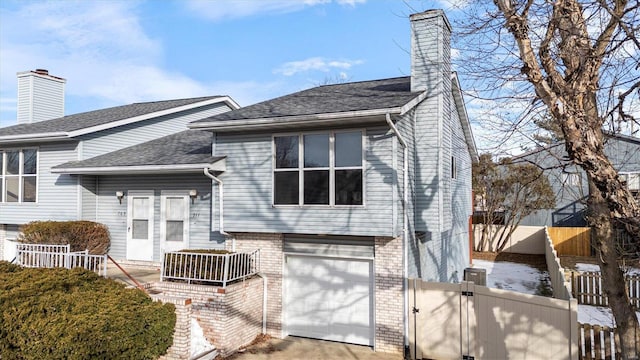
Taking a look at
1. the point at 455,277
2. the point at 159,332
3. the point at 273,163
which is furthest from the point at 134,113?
the point at 455,277

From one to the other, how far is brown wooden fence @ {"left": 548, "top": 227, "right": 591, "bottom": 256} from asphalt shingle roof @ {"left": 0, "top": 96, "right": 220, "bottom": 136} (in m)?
18.8

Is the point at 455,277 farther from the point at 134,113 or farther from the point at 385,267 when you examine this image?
the point at 134,113

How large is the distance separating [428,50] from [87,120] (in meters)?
12.7

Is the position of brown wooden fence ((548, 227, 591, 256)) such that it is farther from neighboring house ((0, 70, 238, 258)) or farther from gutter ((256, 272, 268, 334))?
neighboring house ((0, 70, 238, 258))

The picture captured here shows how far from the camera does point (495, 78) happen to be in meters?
6.59

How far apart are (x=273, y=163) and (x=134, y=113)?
28.8 ft

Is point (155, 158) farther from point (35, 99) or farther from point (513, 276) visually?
point (513, 276)

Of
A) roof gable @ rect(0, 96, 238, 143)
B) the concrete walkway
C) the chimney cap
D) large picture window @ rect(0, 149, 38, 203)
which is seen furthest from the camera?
the chimney cap

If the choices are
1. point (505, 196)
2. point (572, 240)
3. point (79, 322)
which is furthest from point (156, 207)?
point (572, 240)

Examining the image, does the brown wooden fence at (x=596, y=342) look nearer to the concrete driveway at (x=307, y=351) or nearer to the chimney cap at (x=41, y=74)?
the concrete driveway at (x=307, y=351)

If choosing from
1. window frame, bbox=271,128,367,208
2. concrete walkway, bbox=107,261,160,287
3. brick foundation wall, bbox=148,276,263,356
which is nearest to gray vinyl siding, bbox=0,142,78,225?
concrete walkway, bbox=107,261,160,287

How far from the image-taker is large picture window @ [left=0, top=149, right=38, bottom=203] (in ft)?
45.9

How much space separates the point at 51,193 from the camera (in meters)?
13.6

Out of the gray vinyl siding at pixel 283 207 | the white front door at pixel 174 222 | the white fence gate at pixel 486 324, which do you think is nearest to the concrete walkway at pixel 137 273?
the white front door at pixel 174 222
